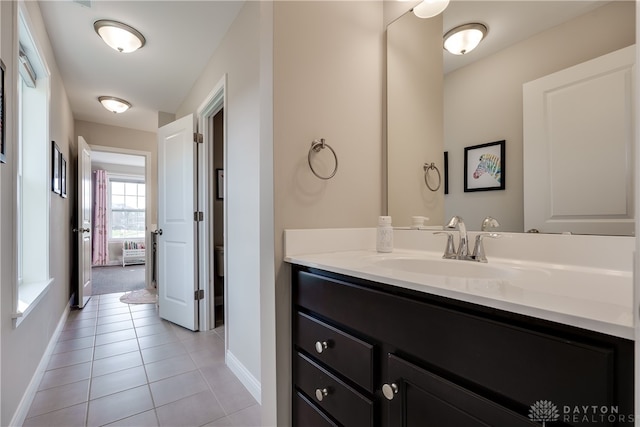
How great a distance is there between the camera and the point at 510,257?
1087 millimetres

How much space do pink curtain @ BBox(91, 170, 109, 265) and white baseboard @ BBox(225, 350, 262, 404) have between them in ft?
21.2

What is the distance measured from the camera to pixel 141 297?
4.12m

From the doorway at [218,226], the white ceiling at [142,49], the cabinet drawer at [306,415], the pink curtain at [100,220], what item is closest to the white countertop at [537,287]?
the cabinet drawer at [306,415]

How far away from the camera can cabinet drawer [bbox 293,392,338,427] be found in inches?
40.6

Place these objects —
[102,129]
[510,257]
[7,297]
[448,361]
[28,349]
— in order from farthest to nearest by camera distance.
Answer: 1. [102,129]
2. [28,349]
3. [7,297]
4. [510,257]
5. [448,361]

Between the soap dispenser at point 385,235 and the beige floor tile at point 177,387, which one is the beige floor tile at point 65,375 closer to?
the beige floor tile at point 177,387

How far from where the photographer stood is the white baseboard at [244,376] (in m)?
1.82

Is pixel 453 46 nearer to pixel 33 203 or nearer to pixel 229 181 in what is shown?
pixel 229 181

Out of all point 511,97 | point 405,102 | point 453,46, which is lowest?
point 511,97

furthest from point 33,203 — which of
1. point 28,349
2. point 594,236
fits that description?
point 594,236

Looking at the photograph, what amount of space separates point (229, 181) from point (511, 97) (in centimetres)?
177

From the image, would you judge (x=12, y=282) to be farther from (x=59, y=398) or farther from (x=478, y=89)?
(x=478, y=89)

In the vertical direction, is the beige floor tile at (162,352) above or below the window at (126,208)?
below

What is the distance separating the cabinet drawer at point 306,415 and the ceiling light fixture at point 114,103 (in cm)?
383
